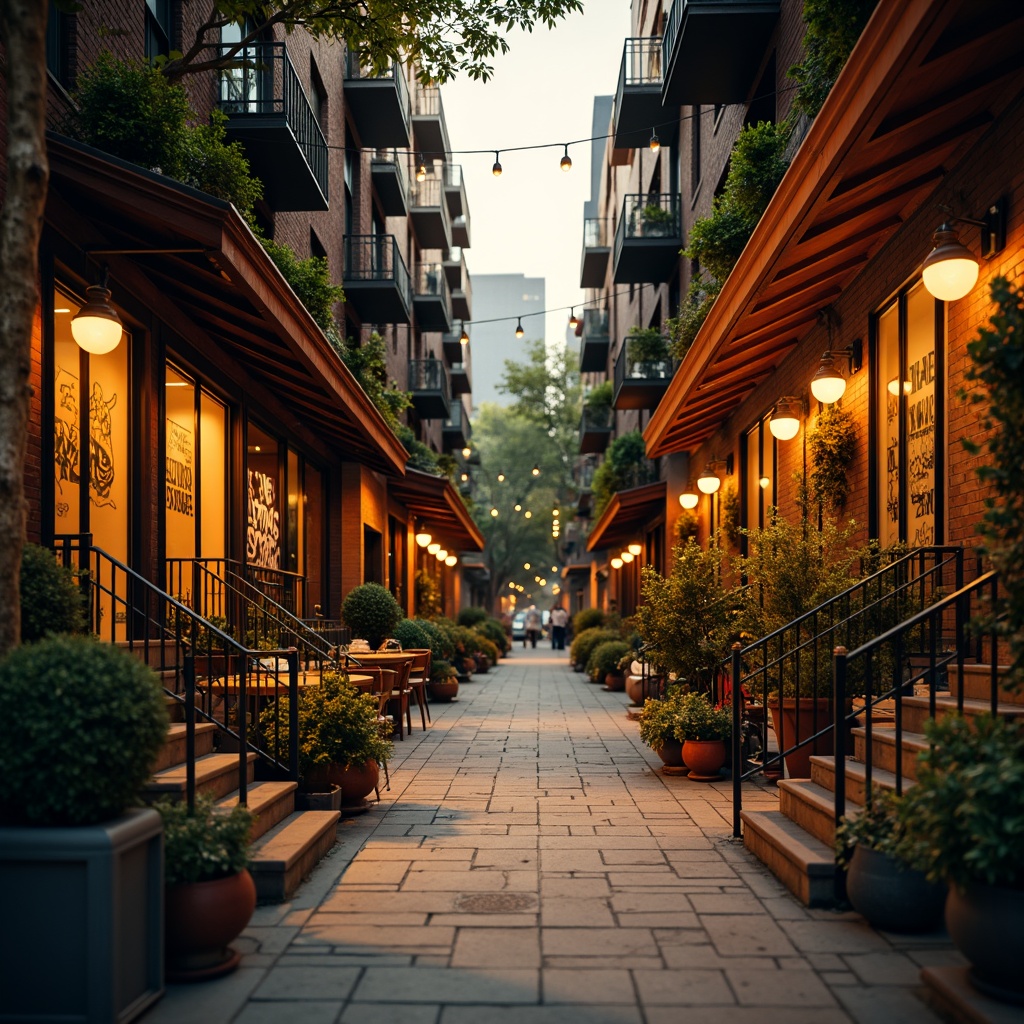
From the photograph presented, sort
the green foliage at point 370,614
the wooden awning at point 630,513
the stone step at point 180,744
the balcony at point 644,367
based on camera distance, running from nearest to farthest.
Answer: the stone step at point 180,744
the green foliage at point 370,614
the balcony at point 644,367
the wooden awning at point 630,513

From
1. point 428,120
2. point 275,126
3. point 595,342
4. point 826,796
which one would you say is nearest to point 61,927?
point 826,796

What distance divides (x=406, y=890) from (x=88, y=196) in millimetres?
4948

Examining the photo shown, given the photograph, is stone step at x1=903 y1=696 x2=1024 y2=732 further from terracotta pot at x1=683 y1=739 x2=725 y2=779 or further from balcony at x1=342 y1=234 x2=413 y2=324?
balcony at x1=342 y1=234 x2=413 y2=324

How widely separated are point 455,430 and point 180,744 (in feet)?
103

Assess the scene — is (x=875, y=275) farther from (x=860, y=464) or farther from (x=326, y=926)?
(x=326, y=926)

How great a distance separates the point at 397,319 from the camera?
22.0 m

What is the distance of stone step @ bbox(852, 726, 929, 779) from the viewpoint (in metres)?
5.90

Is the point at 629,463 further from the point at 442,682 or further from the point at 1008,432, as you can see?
the point at 1008,432

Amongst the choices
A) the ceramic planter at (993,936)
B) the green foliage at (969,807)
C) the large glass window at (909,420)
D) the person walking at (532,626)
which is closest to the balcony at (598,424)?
the person walking at (532,626)

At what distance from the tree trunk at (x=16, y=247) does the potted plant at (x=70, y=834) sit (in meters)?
0.43

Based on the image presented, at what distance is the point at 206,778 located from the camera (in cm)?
642

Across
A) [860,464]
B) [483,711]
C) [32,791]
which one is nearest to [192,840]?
[32,791]

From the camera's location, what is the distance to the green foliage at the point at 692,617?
10.5 m

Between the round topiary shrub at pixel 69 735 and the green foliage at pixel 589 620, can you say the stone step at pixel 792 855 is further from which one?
the green foliage at pixel 589 620
